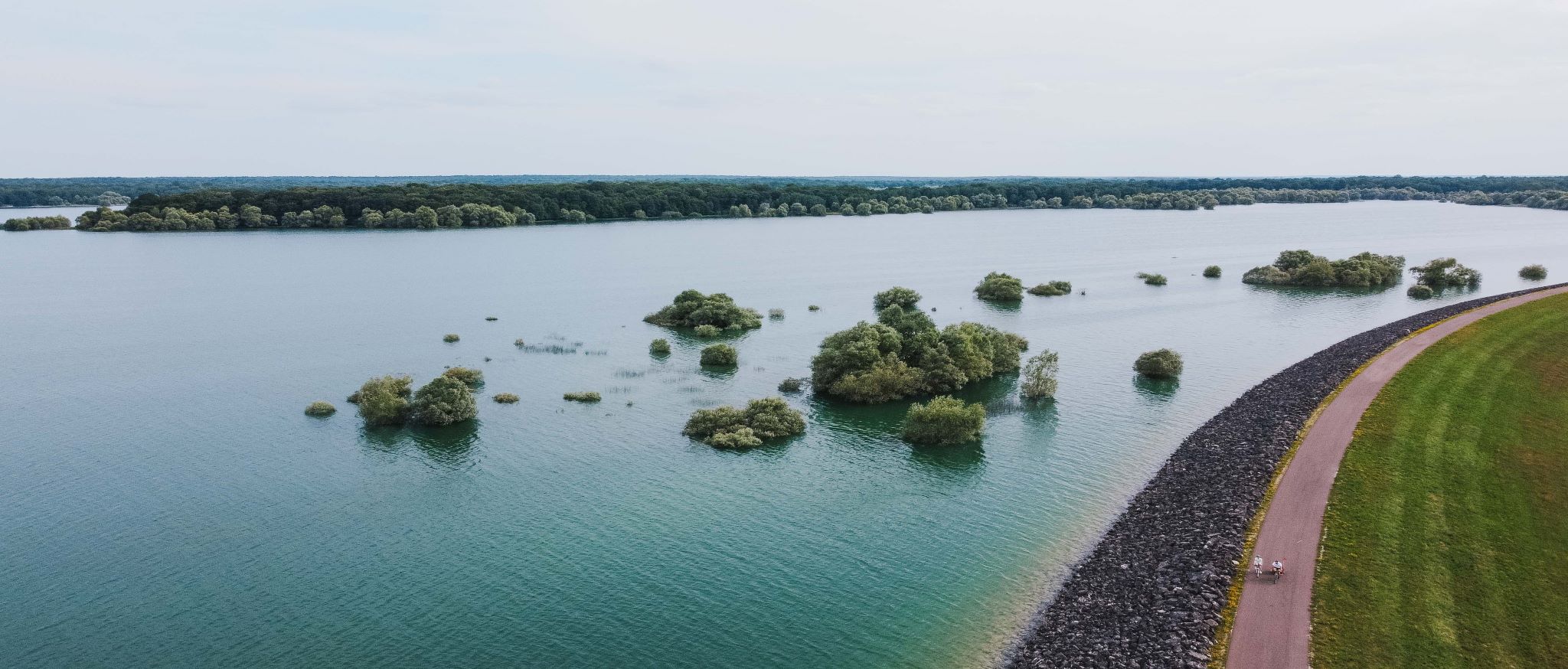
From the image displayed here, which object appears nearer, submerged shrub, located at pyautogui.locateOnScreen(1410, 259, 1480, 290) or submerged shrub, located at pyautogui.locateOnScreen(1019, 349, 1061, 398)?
submerged shrub, located at pyautogui.locateOnScreen(1019, 349, 1061, 398)

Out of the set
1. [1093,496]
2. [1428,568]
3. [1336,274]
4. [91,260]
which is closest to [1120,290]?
[1336,274]

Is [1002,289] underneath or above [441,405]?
above

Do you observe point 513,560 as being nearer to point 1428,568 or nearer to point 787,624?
point 787,624

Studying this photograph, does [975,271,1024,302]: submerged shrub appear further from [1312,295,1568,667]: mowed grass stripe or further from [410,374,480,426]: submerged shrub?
[410,374,480,426]: submerged shrub

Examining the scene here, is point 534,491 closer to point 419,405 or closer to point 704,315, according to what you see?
point 419,405

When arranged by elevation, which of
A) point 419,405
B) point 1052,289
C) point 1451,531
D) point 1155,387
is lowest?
point 1155,387

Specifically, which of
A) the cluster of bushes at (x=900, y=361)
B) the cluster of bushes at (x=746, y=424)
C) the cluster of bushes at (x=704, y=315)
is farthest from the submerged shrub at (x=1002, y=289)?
the cluster of bushes at (x=746, y=424)

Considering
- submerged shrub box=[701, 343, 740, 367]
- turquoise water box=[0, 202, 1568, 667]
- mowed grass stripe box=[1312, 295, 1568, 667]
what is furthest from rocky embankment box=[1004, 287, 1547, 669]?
submerged shrub box=[701, 343, 740, 367]

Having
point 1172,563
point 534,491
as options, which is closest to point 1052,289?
point 1172,563
